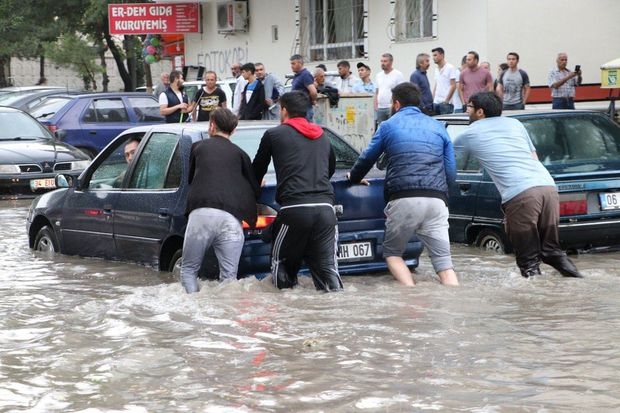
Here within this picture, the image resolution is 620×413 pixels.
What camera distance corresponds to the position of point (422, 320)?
8102mm

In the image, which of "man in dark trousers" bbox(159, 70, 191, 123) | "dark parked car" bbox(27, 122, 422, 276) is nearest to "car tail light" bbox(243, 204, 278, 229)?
"dark parked car" bbox(27, 122, 422, 276)

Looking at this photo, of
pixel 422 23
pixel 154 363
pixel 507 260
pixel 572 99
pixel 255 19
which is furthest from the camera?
pixel 255 19

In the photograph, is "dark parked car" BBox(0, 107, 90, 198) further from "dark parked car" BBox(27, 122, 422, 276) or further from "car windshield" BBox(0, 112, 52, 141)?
"dark parked car" BBox(27, 122, 422, 276)

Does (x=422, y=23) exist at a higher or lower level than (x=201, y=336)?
higher

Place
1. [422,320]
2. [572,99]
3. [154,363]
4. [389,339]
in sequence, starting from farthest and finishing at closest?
[572,99]
[422,320]
[389,339]
[154,363]

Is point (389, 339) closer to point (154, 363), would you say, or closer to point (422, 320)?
point (422, 320)

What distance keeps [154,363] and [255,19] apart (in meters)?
24.2

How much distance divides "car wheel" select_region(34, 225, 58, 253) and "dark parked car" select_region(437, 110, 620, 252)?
3916 mm

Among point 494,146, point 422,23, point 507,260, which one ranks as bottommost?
point 507,260

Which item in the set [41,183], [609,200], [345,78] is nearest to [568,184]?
[609,200]

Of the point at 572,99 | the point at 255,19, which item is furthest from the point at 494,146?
the point at 255,19

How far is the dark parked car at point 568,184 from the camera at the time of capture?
35.9ft

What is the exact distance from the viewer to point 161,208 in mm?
9914

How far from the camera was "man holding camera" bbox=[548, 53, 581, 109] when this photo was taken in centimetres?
2108
